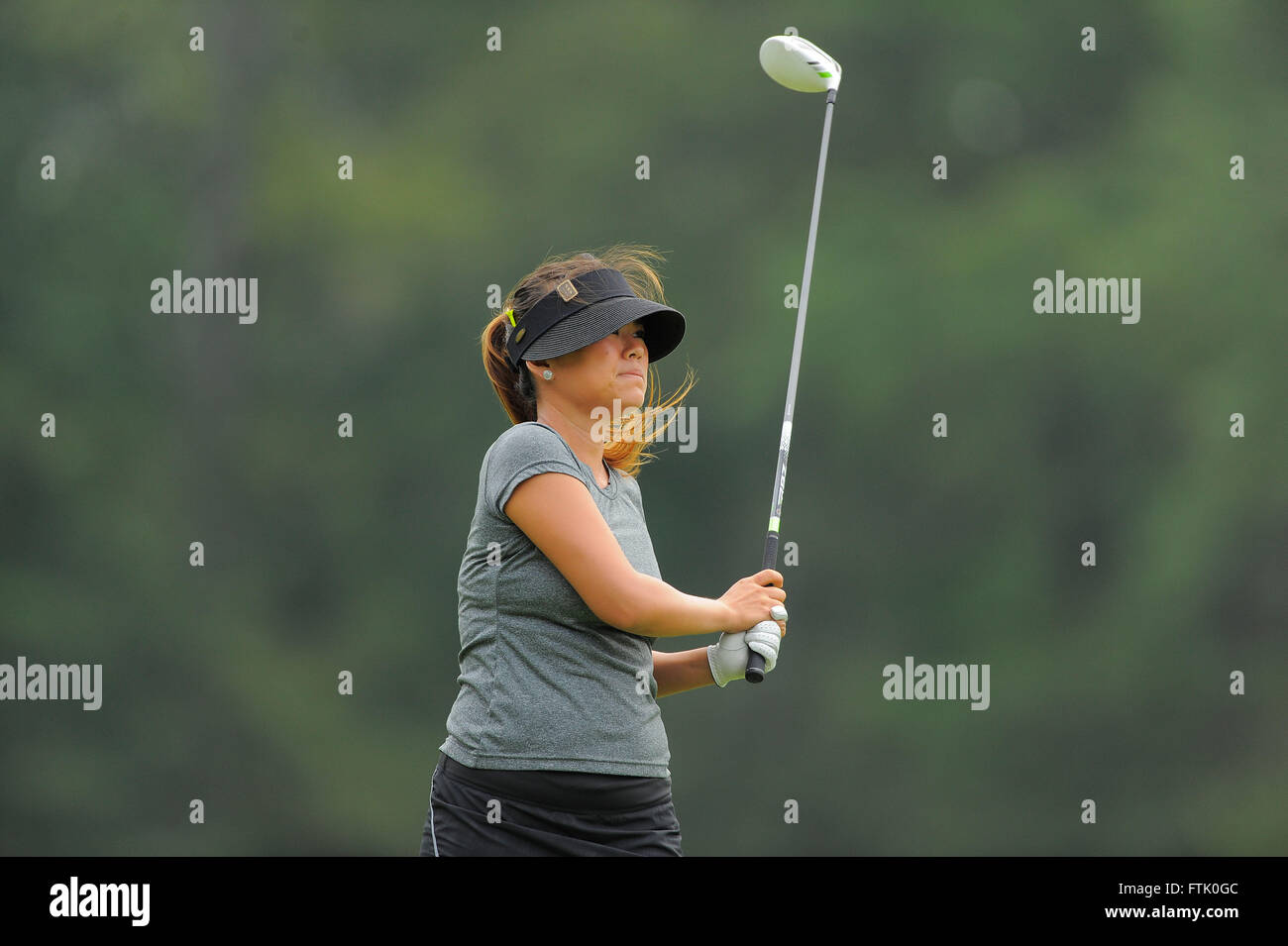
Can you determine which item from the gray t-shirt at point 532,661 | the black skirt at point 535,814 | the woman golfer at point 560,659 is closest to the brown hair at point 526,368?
the woman golfer at point 560,659

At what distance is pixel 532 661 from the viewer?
201 cm

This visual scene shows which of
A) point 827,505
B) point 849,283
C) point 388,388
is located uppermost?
point 849,283

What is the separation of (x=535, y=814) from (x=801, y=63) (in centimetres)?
152

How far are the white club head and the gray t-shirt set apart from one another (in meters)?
1.07

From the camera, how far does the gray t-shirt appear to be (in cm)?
200

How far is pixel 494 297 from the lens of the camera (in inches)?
264

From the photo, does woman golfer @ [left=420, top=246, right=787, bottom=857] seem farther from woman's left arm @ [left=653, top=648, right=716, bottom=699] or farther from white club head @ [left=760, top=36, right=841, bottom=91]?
white club head @ [left=760, top=36, right=841, bottom=91]

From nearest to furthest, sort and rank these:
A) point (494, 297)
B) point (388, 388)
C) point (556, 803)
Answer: point (556, 803) → point (494, 297) → point (388, 388)

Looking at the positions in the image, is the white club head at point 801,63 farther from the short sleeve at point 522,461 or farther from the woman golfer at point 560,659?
the short sleeve at point 522,461

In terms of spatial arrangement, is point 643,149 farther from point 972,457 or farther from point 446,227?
point 972,457

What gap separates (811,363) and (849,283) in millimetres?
444

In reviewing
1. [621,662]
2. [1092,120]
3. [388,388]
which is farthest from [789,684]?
[621,662]

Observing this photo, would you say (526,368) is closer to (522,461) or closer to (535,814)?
(522,461)

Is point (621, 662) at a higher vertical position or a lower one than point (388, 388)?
lower
